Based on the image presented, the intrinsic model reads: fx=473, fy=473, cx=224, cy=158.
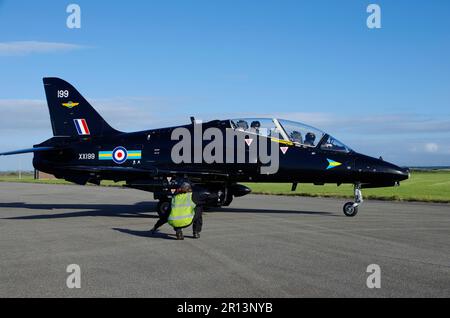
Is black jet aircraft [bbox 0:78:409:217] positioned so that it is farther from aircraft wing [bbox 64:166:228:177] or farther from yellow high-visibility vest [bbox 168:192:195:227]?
yellow high-visibility vest [bbox 168:192:195:227]

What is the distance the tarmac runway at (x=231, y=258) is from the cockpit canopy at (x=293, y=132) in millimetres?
2626

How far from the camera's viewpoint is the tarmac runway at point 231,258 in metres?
6.12

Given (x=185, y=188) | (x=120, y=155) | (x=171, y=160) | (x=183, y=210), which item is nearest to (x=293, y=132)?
(x=171, y=160)

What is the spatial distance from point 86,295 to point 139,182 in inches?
358

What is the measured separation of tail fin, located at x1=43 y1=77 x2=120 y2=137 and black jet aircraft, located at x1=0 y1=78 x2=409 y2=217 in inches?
1.5

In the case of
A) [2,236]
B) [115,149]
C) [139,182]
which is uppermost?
[115,149]

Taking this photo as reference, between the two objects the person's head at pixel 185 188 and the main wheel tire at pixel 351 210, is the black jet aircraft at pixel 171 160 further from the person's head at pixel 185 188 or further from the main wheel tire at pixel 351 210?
the person's head at pixel 185 188

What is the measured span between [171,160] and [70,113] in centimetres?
506

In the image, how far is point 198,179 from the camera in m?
15.8

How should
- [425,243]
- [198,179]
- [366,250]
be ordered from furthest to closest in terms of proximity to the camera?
[198,179] < [425,243] < [366,250]

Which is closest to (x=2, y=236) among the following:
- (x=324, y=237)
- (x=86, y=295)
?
(x=86, y=295)

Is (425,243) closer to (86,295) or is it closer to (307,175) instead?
(307,175)

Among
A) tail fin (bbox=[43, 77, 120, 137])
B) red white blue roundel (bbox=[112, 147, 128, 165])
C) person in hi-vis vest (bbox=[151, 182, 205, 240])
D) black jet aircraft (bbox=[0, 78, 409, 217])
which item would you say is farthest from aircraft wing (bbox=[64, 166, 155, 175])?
person in hi-vis vest (bbox=[151, 182, 205, 240])

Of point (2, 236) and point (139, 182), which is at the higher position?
point (139, 182)
